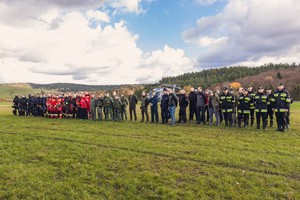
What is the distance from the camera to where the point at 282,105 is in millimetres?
14648

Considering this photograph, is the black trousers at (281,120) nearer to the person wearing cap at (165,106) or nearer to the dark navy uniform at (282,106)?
the dark navy uniform at (282,106)

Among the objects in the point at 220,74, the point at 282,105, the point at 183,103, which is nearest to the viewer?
the point at 282,105

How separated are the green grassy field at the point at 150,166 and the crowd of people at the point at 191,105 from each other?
7.85ft

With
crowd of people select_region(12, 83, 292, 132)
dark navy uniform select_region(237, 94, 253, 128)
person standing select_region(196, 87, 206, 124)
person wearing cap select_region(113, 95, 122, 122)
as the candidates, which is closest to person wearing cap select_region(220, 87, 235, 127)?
crowd of people select_region(12, 83, 292, 132)

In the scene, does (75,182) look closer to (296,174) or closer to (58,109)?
(296,174)

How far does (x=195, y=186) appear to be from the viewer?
295 inches

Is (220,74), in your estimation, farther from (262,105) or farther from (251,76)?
(262,105)

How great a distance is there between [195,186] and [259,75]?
106357 millimetres

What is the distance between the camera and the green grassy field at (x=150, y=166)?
7.27m

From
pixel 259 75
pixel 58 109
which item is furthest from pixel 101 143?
pixel 259 75

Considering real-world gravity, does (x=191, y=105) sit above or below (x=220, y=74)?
below

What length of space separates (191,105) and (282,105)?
5880 mm

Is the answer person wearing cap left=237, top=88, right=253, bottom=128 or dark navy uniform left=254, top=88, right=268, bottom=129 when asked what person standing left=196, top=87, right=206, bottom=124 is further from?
dark navy uniform left=254, top=88, right=268, bottom=129

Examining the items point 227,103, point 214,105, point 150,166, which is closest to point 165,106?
point 214,105
